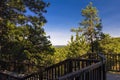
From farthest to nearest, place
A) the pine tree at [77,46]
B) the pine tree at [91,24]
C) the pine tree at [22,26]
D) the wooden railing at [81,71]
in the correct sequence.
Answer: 1. the pine tree at [91,24]
2. the pine tree at [77,46]
3. the pine tree at [22,26]
4. the wooden railing at [81,71]

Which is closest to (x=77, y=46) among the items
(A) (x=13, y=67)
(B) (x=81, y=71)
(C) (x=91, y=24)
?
(C) (x=91, y=24)

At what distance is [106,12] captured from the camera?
33281 mm

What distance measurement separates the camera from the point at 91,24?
1131 inches

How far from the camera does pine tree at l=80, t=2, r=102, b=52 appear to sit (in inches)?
1103

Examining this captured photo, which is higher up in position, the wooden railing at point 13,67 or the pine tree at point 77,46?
the pine tree at point 77,46

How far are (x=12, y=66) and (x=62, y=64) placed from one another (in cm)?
476

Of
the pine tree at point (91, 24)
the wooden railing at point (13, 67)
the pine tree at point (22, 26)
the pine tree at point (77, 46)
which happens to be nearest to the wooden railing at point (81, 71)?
the wooden railing at point (13, 67)

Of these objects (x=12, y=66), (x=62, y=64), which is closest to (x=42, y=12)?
(x=12, y=66)

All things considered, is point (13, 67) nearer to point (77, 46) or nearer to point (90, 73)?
point (90, 73)

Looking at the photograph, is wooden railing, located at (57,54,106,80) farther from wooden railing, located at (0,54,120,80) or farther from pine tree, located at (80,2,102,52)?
pine tree, located at (80,2,102,52)

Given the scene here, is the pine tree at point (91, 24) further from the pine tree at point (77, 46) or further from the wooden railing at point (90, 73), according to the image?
the wooden railing at point (90, 73)

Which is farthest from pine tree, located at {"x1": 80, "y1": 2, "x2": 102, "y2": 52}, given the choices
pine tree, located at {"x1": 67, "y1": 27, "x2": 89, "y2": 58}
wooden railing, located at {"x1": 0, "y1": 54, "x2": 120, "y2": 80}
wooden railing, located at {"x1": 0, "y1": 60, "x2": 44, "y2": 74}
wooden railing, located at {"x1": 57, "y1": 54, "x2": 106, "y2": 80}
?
wooden railing, located at {"x1": 57, "y1": 54, "x2": 106, "y2": 80}

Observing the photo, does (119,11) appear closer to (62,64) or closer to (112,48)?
(112,48)

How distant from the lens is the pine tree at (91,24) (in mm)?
28016
